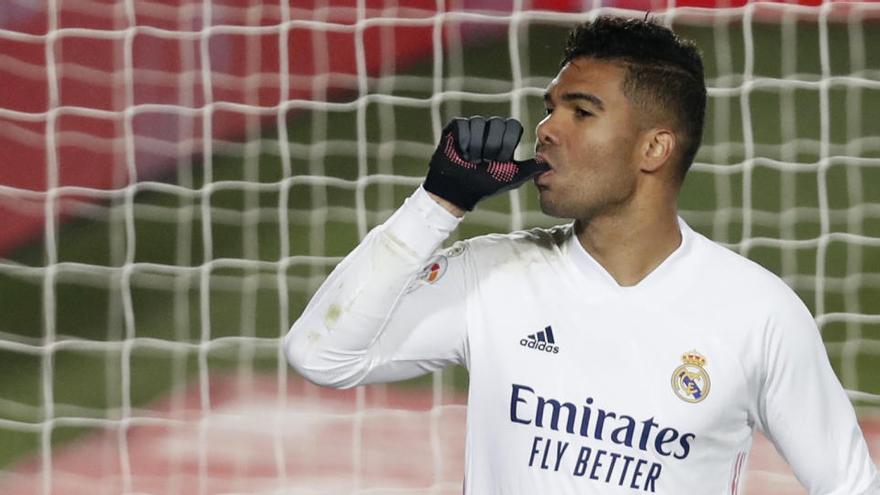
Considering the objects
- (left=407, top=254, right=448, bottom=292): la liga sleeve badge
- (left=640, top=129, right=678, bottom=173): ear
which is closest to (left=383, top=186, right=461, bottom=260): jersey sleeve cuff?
Result: (left=407, top=254, right=448, bottom=292): la liga sleeve badge

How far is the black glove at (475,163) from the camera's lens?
1.94m

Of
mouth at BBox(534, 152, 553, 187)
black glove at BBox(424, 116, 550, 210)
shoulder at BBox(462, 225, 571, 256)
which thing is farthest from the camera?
shoulder at BBox(462, 225, 571, 256)

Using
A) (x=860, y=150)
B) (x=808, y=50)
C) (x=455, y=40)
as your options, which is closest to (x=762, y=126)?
(x=860, y=150)

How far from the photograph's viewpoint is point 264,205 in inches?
205

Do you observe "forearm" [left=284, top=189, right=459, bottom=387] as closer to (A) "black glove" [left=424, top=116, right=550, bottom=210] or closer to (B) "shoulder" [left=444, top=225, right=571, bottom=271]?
(A) "black glove" [left=424, top=116, right=550, bottom=210]

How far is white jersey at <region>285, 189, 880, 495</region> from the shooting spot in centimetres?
200

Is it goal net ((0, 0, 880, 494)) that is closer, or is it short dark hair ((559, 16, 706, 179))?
short dark hair ((559, 16, 706, 179))

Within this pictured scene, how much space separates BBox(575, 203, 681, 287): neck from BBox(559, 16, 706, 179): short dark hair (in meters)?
0.11

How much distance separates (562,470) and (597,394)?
5.0 inches

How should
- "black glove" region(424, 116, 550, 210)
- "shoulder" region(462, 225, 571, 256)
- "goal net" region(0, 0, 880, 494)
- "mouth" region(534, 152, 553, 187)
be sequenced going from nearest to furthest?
"black glove" region(424, 116, 550, 210), "mouth" region(534, 152, 553, 187), "shoulder" region(462, 225, 571, 256), "goal net" region(0, 0, 880, 494)

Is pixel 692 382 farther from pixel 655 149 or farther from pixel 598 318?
pixel 655 149

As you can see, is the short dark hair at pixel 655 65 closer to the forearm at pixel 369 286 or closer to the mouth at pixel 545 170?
the mouth at pixel 545 170

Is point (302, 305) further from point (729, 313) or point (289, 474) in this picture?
point (729, 313)

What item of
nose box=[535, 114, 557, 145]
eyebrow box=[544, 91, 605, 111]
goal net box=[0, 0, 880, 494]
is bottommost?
goal net box=[0, 0, 880, 494]
